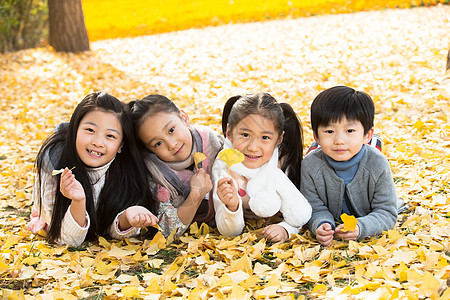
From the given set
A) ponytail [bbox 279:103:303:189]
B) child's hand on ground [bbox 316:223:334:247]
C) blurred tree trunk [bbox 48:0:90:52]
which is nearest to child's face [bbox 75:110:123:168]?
ponytail [bbox 279:103:303:189]

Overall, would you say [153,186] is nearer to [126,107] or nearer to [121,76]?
[126,107]

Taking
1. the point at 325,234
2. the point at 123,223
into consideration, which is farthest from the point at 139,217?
the point at 325,234

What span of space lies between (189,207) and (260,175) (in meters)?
0.43

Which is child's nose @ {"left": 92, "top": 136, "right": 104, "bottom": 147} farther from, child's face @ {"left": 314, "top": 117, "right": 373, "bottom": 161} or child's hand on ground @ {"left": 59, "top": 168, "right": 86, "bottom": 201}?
child's face @ {"left": 314, "top": 117, "right": 373, "bottom": 161}

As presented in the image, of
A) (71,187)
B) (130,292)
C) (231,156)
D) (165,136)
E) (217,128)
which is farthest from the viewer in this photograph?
(217,128)

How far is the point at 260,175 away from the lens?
2.79 m

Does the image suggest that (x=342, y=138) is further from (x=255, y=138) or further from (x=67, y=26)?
(x=67, y=26)

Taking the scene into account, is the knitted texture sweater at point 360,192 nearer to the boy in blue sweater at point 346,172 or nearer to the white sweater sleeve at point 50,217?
→ the boy in blue sweater at point 346,172

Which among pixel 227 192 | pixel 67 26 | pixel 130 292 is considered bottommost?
pixel 130 292

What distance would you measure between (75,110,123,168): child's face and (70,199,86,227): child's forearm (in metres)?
0.23

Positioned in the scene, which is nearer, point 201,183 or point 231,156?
point 231,156

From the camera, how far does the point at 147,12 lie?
16297mm

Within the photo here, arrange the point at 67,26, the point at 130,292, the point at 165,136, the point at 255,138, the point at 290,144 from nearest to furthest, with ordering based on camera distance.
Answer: the point at 130,292 < the point at 255,138 < the point at 165,136 < the point at 290,144 < the point at 67,26

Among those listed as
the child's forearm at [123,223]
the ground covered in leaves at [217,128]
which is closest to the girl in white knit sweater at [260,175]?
the ground covered in leaves at [217,128]
